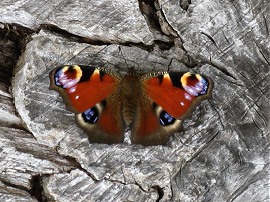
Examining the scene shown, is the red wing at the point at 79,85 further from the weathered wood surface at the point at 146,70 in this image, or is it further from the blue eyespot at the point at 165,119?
the blue eyespot at the point at 165,119

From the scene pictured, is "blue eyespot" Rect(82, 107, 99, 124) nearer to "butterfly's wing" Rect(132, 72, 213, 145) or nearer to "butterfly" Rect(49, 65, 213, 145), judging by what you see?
"butterfly" Rect(49, 65, 213, 145)

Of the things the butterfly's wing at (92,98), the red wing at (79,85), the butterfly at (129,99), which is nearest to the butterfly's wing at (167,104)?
the butterfly at (129,99)

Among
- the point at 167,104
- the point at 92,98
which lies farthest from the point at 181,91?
the point at 92,98

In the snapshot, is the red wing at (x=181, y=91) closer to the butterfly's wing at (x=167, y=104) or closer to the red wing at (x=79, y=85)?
the butterfly's wing at (x=167, y=104)

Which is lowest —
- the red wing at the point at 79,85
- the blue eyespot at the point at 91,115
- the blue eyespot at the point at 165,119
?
the blue eyespot at the point at 91,115

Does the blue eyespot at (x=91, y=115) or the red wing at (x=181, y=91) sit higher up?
the red wing at (x=181, y=91)

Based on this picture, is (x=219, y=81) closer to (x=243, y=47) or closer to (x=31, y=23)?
(x=243, y=47)

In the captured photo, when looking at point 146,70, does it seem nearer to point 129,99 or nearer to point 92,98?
point 129,99
